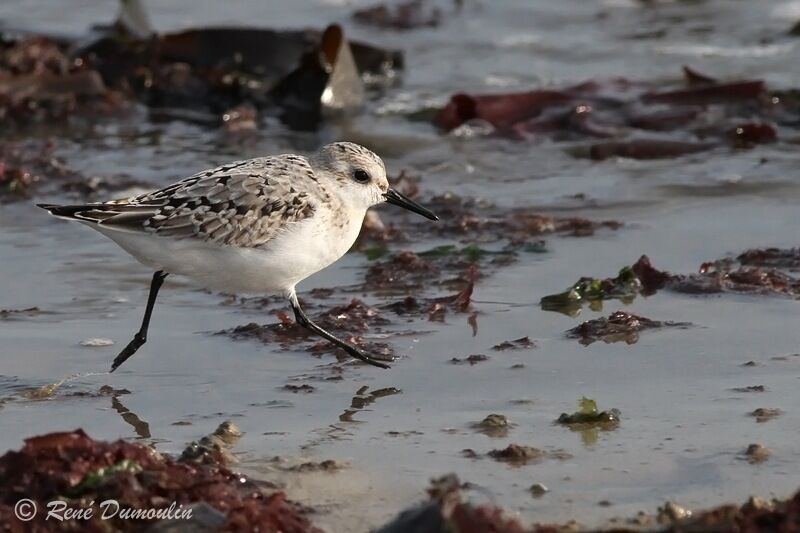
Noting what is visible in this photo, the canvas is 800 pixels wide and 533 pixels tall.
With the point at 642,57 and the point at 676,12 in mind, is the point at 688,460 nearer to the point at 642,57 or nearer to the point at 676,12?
the point at 642,57

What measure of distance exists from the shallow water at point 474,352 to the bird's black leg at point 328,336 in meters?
0.06

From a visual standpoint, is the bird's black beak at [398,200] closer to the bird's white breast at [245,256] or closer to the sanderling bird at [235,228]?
the sanderling bird at [235,228]

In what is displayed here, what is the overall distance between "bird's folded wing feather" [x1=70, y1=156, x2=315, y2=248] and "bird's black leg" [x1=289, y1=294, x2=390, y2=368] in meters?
0.37

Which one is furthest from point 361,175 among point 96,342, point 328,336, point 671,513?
point 671,513

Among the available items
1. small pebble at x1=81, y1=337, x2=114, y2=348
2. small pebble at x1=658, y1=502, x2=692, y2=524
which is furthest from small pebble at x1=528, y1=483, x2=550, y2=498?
→ small pebble at x1=81, y1=337, x2=114, y2=348

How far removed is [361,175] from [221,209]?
71 centimetres

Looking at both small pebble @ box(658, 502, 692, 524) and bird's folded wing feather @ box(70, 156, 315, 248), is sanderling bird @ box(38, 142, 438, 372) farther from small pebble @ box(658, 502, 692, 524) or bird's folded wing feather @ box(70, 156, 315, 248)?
small pebble @ box(658, 502, 692, 524)

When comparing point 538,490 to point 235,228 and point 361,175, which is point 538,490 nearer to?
point 235,228

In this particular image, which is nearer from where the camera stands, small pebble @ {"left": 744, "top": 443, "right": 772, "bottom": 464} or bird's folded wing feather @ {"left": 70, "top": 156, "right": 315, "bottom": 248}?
small pebble @ {"left": 744, "top": 443, "right": 772, "bottom": 464}

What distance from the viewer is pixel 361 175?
5.65 meters

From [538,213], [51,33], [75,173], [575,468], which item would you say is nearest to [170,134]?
[75,173]

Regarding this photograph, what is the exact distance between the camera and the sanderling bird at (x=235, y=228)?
16.8ft

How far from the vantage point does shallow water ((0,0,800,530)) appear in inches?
161

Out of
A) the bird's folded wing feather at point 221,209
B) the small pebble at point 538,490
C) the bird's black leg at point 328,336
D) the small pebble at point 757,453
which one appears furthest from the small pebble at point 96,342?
the small pebble at point 757,453
